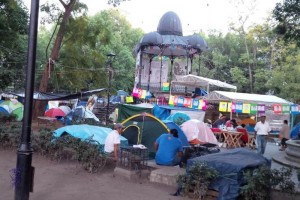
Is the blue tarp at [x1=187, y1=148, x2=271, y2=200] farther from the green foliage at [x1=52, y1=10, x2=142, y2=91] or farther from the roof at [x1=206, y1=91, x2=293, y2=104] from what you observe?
the green foliage at [x1=52, y1=10, x2=142, y2=91]

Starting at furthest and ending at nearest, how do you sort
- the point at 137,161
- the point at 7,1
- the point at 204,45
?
the point at 204,45, the point at 7,1, the point at 137,161

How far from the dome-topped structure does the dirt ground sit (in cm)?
2223

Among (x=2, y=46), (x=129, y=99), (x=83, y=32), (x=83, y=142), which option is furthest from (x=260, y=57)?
(x=83, y=142)

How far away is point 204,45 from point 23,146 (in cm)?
2557

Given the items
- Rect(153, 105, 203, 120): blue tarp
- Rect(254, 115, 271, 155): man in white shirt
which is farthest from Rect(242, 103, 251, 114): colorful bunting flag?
Rect(254, 115, 271, 155): man in white shirt

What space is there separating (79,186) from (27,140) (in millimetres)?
3535

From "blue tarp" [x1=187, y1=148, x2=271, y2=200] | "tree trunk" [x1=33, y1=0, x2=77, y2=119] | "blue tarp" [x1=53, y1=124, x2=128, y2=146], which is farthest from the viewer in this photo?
"tree trunk" [x1=33, y1=0, x2=77, y2=119]

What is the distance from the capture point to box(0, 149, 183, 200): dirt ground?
7.39 m

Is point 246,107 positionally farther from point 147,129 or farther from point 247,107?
point 147,129

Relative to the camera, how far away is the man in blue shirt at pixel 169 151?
33.5 feet

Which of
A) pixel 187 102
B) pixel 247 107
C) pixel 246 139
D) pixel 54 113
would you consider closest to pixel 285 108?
pixel 247 107

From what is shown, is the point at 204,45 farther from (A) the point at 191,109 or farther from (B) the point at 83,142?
(B) the point at 83,142

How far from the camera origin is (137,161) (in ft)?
31.5

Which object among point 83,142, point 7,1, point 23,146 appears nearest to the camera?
point 23,146
